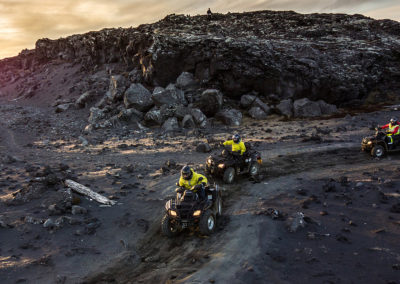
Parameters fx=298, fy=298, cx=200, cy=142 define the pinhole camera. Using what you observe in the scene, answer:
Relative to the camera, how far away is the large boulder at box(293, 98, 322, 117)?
2944 centimetres

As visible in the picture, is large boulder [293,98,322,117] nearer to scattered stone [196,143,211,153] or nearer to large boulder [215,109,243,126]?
large boulder [215,109,243,126]

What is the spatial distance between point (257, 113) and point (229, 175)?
671 inches

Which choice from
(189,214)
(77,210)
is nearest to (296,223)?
(189,214)

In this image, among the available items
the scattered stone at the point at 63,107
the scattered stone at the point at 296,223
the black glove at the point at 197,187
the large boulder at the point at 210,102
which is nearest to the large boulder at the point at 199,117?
the large boulder at the point at 210,102

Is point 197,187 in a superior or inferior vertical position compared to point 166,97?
inferior

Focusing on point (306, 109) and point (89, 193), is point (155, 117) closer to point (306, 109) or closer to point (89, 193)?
point (306, 109)

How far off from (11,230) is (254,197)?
8820mm

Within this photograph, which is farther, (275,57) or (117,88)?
(117,88)

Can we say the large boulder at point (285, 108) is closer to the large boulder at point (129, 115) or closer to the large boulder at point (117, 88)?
the large boulder at point (129, 115)

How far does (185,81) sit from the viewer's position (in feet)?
107

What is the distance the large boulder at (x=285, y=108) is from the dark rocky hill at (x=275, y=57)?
1.77 metres

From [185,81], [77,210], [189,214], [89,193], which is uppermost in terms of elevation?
[185,81]

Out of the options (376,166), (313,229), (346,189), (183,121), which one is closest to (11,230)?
(313,229)

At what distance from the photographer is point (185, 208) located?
934 centimetres
